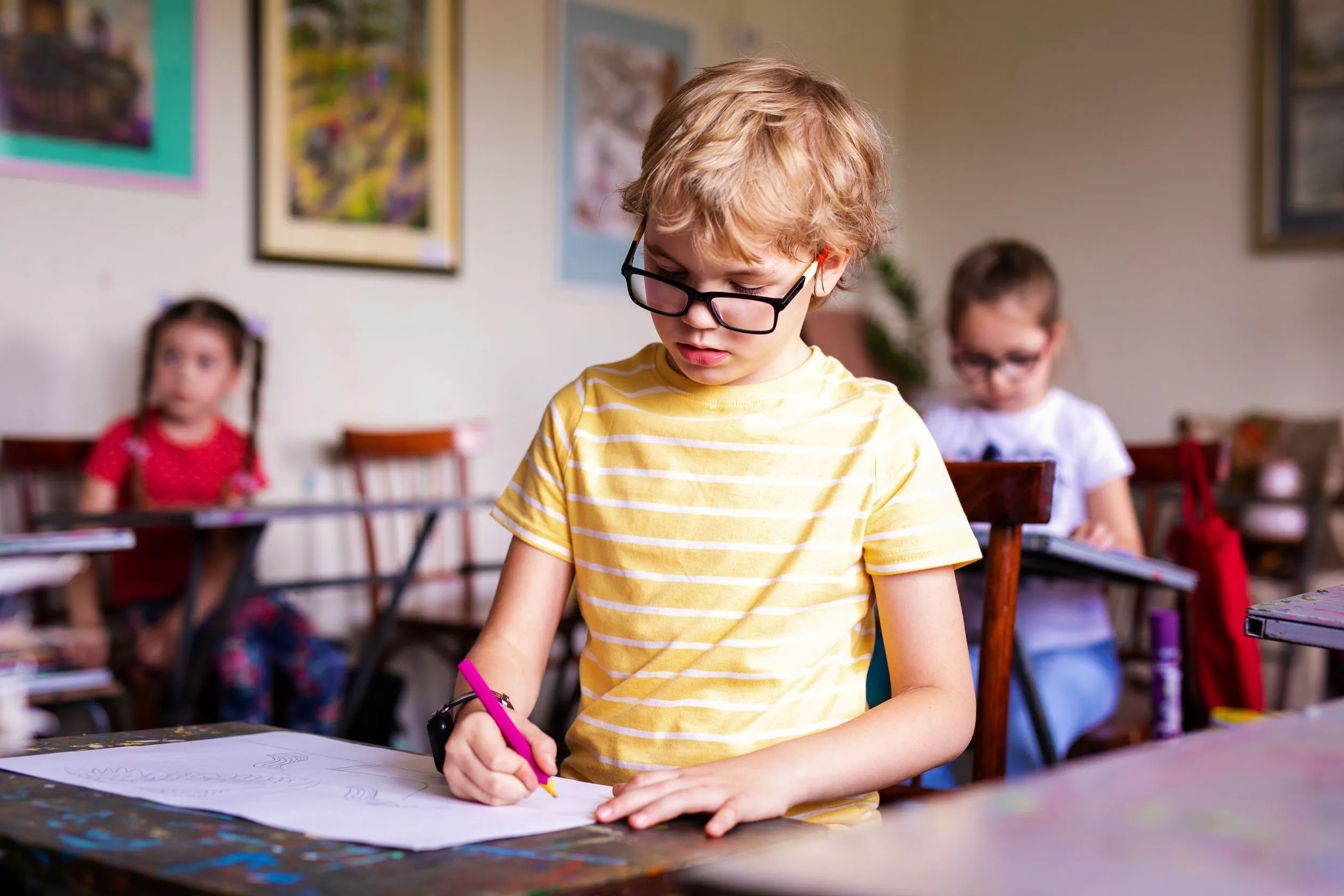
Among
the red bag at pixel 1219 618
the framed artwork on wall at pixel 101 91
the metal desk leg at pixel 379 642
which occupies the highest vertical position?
the framed artwork on wall at pixel 101 91

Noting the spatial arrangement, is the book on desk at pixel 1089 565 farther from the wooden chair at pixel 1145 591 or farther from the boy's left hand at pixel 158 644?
the boy's left hand at pixel 158 644

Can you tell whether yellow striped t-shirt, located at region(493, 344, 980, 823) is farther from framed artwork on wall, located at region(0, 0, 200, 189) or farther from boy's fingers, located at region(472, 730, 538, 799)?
framed artwork on wall, located at region(0, 0, 200, 189)

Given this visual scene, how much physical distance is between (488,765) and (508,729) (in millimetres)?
38

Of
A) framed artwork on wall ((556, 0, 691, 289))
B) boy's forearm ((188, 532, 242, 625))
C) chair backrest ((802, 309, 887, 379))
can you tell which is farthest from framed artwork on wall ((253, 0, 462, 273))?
chair backrest ((802, 309, 887, 379))

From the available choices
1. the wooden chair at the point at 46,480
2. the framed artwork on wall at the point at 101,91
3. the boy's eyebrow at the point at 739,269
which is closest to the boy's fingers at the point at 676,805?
the boy's eyebrow at the point at 739,269

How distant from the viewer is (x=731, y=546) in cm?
97

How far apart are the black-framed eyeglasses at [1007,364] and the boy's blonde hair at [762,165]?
1132mm

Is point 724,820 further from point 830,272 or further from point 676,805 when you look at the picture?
point 830,272

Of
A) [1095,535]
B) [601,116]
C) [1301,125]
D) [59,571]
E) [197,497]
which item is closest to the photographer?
[1095,535]

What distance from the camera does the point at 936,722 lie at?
87 centimetres

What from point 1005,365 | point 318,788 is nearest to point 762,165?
point 318,788

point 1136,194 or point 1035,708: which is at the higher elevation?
point 1136,194

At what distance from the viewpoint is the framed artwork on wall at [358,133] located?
3.25m

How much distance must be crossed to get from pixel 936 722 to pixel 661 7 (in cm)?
369
